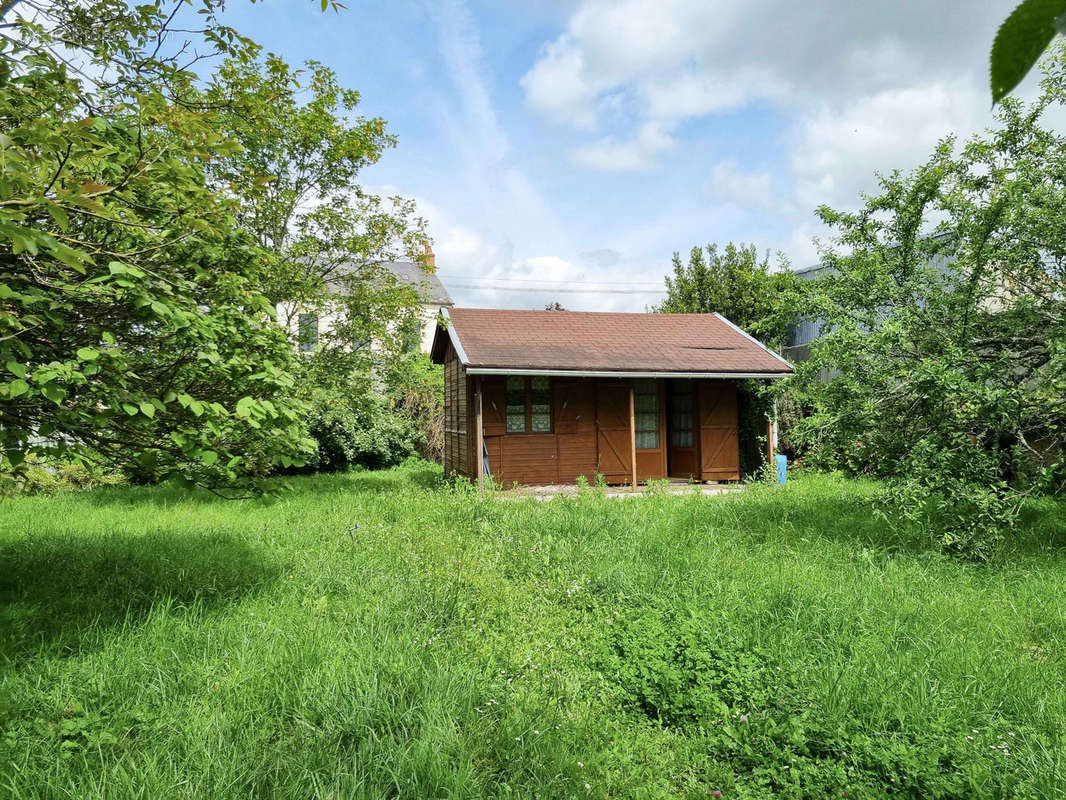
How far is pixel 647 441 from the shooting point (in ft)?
51.2

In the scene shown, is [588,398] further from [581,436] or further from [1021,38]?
[1021,38]

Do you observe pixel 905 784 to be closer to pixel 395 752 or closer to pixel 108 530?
pixel 395 752

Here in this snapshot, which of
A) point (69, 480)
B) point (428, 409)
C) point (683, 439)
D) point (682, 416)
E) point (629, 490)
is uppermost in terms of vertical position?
point (428, 409)

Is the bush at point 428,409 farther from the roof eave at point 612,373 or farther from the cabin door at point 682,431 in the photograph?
the roof eave at point 612,373

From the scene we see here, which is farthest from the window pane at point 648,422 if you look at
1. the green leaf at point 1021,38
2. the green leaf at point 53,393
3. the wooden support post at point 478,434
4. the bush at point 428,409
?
the green leaf at point 1021,38

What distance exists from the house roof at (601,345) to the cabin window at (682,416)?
102cm

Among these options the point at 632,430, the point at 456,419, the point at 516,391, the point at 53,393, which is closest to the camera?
the point at 53,393

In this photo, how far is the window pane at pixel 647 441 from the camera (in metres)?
Answer: 15.5

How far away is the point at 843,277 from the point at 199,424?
8.01 metres

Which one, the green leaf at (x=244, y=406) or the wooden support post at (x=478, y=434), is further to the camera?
the wooden support post at (x=478, y=434)

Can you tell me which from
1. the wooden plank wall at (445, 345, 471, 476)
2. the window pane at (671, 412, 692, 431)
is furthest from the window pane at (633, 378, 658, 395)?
the wooden plank wall at (445, 345, 471, 476)

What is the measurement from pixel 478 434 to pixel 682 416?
5.37 m

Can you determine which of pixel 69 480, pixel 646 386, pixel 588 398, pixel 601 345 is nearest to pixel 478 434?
pixel 588 398

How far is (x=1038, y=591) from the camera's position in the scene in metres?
6.00
